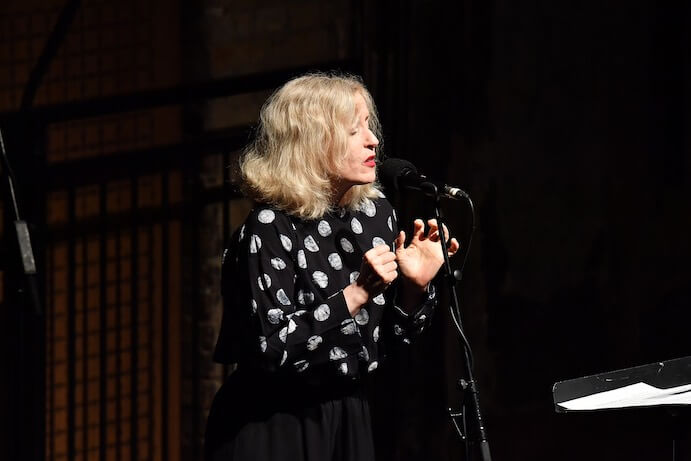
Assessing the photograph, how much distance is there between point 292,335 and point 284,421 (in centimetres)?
24

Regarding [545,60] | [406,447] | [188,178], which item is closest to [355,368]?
[406,447]

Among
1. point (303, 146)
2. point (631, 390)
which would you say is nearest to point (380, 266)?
point (303, 146)

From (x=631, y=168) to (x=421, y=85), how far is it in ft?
2.72

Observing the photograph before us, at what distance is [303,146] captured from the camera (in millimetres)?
3098

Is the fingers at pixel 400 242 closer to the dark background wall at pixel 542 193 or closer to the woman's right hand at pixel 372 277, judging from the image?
the woman's right hand at pixel 372 277

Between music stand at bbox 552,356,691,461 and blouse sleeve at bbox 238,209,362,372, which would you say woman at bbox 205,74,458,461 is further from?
music stand at bbox 552,356,691,461

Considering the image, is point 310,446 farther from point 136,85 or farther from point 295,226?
point 136,85

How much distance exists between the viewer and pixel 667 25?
4574 millimetres

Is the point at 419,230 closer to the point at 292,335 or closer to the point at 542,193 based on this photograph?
the point at 292,335

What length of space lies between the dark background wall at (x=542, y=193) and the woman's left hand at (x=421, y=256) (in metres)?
1.57

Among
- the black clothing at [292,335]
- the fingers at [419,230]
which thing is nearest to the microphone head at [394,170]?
the fingers at [419,230]

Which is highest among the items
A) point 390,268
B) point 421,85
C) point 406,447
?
point 421,85

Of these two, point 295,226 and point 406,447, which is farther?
point 406,447

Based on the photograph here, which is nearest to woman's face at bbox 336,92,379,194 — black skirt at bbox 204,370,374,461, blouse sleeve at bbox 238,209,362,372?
blouse sleeve at bbox 238,209,362,372
